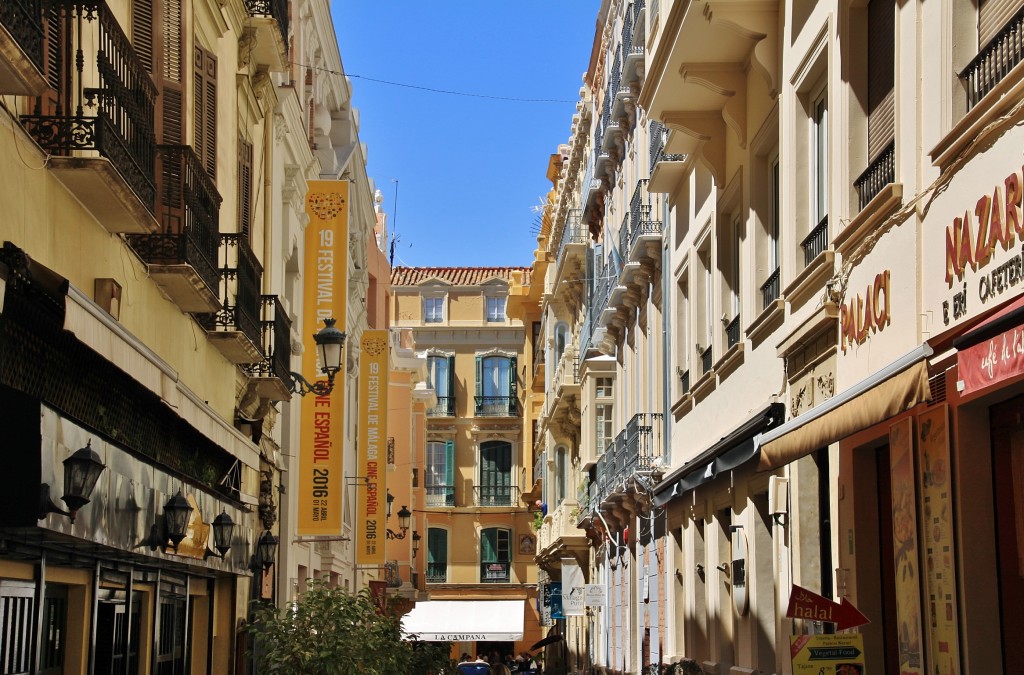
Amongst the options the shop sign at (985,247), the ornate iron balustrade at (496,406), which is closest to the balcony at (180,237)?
the shop sign at (985,247)

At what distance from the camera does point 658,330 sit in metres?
24.4

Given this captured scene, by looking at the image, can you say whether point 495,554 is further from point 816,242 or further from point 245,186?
point 816,242

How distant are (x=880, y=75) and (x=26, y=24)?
6199 millimetres

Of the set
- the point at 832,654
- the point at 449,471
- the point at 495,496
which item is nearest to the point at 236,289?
the point at 832,654

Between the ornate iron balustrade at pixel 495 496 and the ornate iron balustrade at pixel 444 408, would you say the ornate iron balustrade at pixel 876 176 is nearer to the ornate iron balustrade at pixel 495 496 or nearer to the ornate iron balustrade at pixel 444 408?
the ornate iron balustrade at pixel 495 496

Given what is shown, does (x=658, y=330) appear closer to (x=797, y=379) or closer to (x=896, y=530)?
→ (x=797, y=379)

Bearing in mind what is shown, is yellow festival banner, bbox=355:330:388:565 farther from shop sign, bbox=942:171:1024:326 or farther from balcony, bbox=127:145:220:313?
shop sign, bbox=942:171:1024:326

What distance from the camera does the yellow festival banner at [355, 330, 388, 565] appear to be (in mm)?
31438

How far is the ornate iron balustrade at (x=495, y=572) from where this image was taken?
6391 cm

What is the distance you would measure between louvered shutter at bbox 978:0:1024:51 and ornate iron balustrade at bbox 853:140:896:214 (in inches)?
62.6

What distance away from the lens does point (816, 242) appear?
40.5 feet

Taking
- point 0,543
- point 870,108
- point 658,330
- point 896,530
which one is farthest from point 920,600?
point 658,330

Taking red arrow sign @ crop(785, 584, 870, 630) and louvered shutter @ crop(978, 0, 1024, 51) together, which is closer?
louvered shutter @ crop(978, 0, 1024, 51)

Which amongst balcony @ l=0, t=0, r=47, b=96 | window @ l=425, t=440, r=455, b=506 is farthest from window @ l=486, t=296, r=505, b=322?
balcony @ l=0, t=0, r=47, b=96
